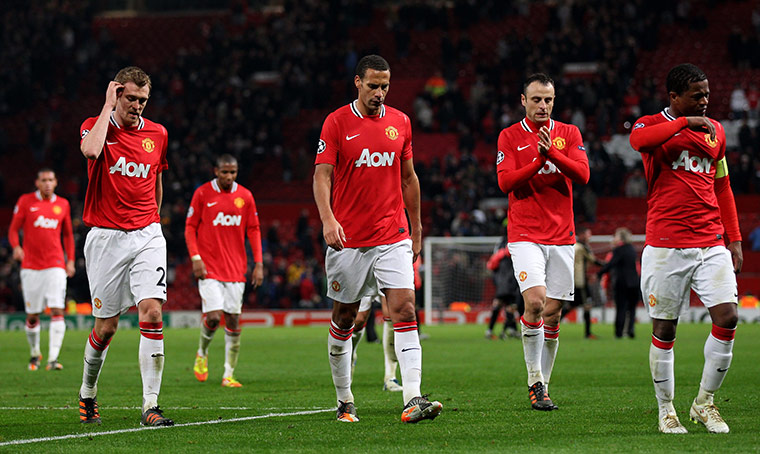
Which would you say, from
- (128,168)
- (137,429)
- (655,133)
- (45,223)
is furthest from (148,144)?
(45,223)

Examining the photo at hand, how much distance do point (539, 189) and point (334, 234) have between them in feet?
8.52

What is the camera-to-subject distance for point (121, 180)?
844 cm

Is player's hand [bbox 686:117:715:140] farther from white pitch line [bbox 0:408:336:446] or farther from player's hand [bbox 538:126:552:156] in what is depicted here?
white pitch line [bbox 0:408:336:446]

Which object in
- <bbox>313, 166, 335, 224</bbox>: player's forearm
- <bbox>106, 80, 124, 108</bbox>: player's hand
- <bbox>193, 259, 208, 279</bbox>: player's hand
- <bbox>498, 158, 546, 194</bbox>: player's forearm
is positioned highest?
<bbox>106, 80, 124, 108</bbox>: player's hand

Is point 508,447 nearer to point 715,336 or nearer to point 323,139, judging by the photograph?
point 715,336

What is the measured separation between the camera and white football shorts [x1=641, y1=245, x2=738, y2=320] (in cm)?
733

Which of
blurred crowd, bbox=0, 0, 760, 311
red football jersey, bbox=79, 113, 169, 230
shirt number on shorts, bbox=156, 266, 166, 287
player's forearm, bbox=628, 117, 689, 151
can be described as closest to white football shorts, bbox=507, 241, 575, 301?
player's forearm, bbox=628, 117, 689, 151

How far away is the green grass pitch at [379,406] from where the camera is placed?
278 inches

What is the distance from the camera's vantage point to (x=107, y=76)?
43.0 metres

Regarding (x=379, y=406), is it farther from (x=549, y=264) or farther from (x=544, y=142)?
(x=544, y=142)

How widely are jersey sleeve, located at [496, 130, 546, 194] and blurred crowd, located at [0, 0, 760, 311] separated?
22063 mm

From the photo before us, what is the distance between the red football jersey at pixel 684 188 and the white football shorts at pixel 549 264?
1989 mm

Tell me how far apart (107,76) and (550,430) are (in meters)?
38.1

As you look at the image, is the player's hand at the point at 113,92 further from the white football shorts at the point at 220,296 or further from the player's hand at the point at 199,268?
the white football shorts at the point at 220,296
